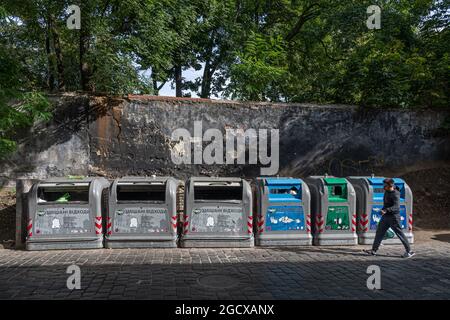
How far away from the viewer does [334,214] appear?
7848 mm

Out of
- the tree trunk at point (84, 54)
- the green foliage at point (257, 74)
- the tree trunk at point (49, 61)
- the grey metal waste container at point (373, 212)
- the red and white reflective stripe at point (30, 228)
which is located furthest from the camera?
the green foliage at point (257, 74)

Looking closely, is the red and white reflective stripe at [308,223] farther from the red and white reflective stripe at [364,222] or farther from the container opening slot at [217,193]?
the container opening slot at [217,193]

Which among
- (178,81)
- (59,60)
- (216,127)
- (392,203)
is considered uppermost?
(178,81)

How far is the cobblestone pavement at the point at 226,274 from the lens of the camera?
198 inches

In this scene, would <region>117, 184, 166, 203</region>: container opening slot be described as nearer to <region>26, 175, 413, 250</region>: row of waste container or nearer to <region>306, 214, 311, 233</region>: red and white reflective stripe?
<region>26, 175, 413, 250</region>: row of waste container

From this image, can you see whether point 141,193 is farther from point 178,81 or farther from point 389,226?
A: point 178,81

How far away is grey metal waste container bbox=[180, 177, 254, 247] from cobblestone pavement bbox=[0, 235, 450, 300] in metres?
0.23

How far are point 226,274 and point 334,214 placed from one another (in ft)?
9.65

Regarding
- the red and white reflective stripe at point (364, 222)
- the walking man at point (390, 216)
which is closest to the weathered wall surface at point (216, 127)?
the red and white reflective stripe at point (364, 222)

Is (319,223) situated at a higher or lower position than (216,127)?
lower

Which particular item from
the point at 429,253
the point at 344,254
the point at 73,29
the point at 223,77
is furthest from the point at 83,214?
the point at 223,77

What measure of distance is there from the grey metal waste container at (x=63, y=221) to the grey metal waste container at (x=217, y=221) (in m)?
1.61

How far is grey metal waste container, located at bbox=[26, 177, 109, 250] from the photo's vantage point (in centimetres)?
725

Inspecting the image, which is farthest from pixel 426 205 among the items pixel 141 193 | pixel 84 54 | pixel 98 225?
pixel 84 54
